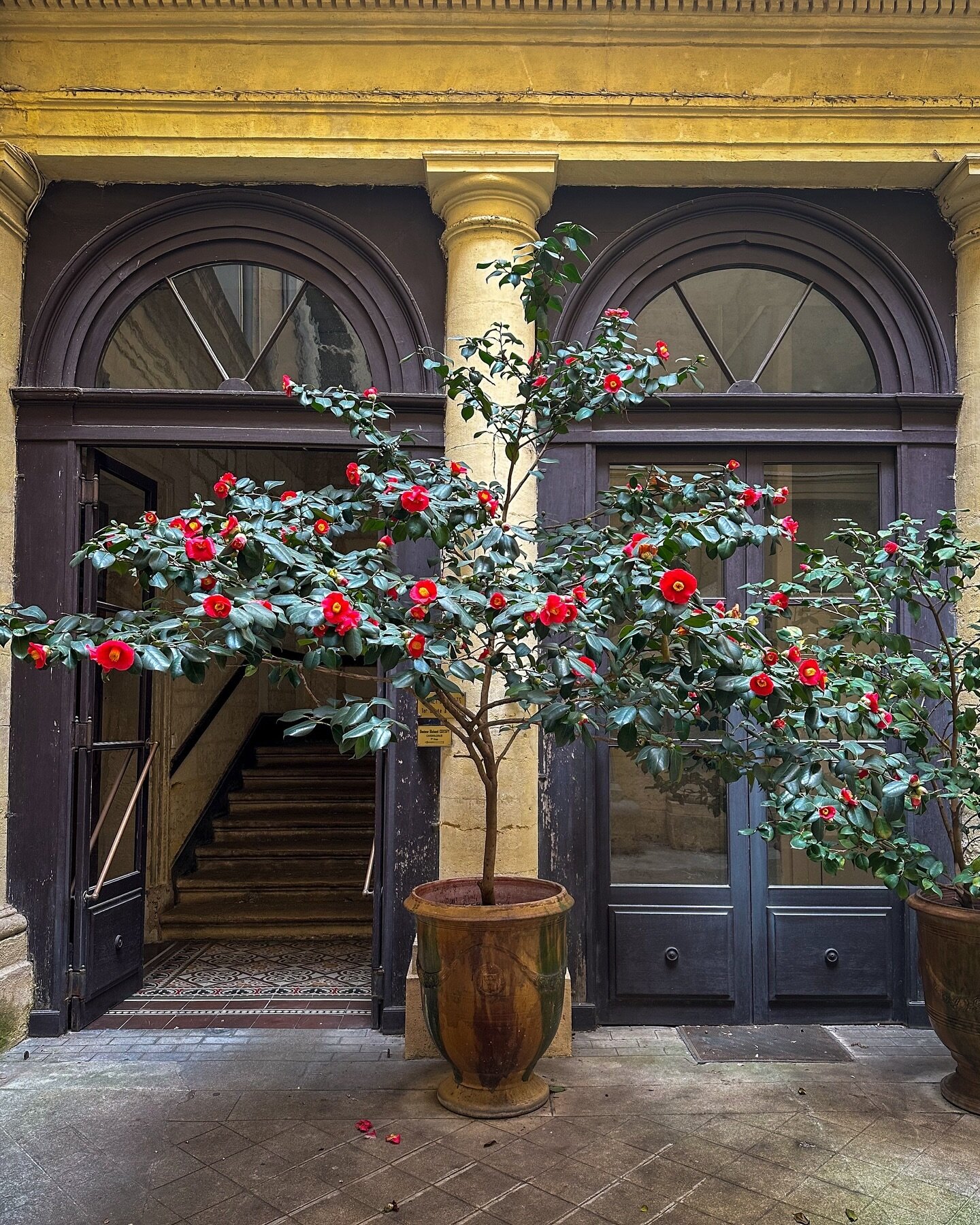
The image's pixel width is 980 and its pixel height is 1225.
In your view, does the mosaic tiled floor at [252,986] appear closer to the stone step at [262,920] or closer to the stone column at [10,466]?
the stone step at [262,920]

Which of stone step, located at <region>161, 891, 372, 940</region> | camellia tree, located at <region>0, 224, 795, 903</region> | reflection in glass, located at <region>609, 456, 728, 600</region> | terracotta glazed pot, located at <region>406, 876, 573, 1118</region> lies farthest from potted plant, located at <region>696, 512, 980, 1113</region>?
stone step, located at <region>161, 891, 372, 940</region>

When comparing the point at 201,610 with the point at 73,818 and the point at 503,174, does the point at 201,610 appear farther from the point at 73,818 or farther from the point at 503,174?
the point at 503,174

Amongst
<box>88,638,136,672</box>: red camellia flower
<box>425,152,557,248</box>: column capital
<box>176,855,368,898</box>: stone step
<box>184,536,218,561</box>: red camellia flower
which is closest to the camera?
<box>88,638,136,672</box>: red camellia flower

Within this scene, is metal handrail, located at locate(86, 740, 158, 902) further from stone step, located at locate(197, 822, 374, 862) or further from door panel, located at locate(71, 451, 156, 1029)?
stone step, located at locate(197, 822, 374, 862)

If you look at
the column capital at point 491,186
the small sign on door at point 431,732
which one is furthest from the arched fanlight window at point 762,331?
the small sign on door at point 431,732

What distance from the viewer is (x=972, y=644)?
3.91 m

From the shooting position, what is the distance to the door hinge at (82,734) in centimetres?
450

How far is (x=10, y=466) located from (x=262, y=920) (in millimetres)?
3181

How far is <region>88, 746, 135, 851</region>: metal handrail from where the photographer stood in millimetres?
4621

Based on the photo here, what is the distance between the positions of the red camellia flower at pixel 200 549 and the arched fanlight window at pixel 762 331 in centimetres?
286

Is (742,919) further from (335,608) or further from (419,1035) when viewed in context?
(335,608)

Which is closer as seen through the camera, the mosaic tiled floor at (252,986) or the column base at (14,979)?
the column base at (14,979)

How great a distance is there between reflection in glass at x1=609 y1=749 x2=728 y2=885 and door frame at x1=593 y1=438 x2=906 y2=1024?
37 millimetres

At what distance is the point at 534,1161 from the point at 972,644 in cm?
258
